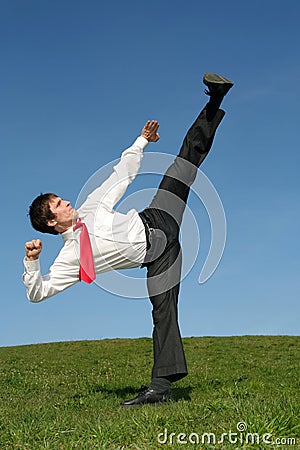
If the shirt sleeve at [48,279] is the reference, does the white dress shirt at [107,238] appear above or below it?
above

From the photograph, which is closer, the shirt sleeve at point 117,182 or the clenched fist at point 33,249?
the clenched fist at point 33,249

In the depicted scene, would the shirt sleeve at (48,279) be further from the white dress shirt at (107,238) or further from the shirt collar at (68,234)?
the shirt collar at (68,234)

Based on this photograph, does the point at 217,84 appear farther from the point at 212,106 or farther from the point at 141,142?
the point at 141,142

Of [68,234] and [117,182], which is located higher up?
[117,182]

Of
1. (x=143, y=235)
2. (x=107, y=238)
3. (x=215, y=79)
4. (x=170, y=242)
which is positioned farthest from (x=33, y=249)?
(x=215, y=79)

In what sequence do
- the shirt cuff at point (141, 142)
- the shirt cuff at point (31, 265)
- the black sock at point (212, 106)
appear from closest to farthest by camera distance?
the shirt cuff at point (31, 265) < the black sock at point (212, 106) < the shirt cuff at point (141, 142)

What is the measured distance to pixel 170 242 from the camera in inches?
315

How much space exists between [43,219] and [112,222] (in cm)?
90

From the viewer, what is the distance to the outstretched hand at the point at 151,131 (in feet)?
27.4

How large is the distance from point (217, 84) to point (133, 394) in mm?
4514

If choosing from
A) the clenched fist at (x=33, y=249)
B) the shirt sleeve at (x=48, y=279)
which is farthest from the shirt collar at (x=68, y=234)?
the clenched fist at (x=33, y=249)

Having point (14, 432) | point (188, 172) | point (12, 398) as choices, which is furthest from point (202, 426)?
point (12, 398)

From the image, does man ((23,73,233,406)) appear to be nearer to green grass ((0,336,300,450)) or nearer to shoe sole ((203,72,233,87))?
shoe sole ((203,72,233,87))

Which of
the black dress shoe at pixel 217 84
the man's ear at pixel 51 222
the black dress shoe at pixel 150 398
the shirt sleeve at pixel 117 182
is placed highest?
the black dress shoe at pixel 217 84
